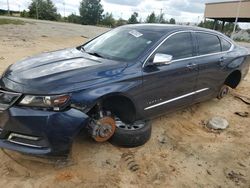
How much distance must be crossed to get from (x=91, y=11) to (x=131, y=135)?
222ft

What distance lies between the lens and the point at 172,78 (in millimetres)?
4312

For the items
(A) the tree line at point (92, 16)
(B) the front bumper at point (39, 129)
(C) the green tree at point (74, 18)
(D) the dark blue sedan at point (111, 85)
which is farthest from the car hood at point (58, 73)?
(C) the green tree at point (74, 18)

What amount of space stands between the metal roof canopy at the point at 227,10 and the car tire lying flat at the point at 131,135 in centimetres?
4036

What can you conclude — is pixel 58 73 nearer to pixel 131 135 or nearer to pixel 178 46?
pixel 131 135

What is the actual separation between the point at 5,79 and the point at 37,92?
0.61 m

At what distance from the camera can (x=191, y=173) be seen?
3.63m

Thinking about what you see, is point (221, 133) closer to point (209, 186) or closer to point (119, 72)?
point (209, 186)

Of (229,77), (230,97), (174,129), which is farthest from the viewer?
(230,97)

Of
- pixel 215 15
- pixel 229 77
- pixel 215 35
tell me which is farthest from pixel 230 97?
pixel 215 15

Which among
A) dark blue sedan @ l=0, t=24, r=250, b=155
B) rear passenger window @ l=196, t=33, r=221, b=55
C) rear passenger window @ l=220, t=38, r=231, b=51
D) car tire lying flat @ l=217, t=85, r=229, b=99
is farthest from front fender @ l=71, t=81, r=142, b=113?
car tire lying flat @ l=217, t=85, r=229, b=99

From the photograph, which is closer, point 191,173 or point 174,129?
point 191,173

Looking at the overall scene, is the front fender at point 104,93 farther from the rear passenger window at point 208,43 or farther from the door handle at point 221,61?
the door handle at point 221,61

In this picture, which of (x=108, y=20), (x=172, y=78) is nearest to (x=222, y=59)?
(x=172, y=78)

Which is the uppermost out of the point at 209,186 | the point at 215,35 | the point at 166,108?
the point at 215,35
